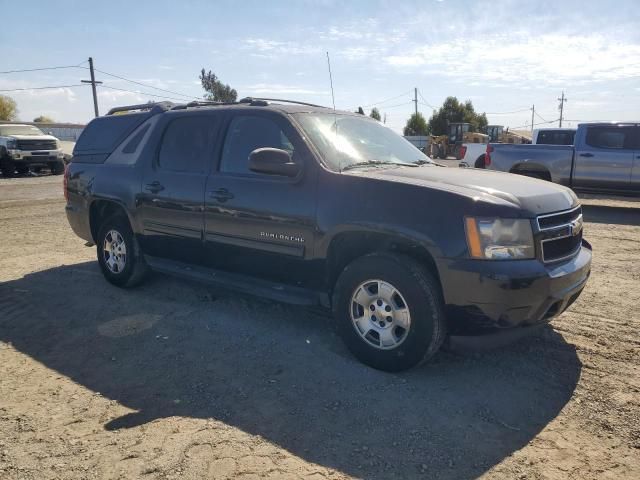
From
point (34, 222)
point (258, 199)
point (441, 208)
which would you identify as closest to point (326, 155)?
point (258, 199)

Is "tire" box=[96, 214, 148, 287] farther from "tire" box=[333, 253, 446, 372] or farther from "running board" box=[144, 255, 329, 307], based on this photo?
"tire" box=[333, 253, 446, 372]

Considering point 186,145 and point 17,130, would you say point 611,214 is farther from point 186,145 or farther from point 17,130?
point 17,130

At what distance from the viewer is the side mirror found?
12.5ft

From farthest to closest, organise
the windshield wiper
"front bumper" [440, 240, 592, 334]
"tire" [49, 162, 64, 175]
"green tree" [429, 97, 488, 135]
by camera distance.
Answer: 1. "green tree" [429, 97, 488, 135]
2. "tire" [49, 162, 64, 175]
3. the windshield wiper
4. "front bumper" [440, 240, 592, 334]

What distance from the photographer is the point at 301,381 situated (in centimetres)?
353

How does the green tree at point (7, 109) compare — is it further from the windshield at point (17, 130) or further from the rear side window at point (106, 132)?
the rear side window at point (106, 132)

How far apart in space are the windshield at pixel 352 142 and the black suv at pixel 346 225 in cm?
2

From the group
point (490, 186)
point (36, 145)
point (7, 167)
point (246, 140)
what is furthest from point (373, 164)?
point (7, 167)

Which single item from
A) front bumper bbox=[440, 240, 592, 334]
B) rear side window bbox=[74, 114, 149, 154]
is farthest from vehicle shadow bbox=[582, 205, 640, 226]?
rear side window bbox=[74, 114, 149, 154]

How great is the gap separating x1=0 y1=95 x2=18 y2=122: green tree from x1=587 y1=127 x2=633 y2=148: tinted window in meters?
81.0

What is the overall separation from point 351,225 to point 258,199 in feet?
3.06

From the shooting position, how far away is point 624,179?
37.3 feet

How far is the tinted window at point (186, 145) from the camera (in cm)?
473

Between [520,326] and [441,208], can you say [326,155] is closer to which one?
[441,208]
